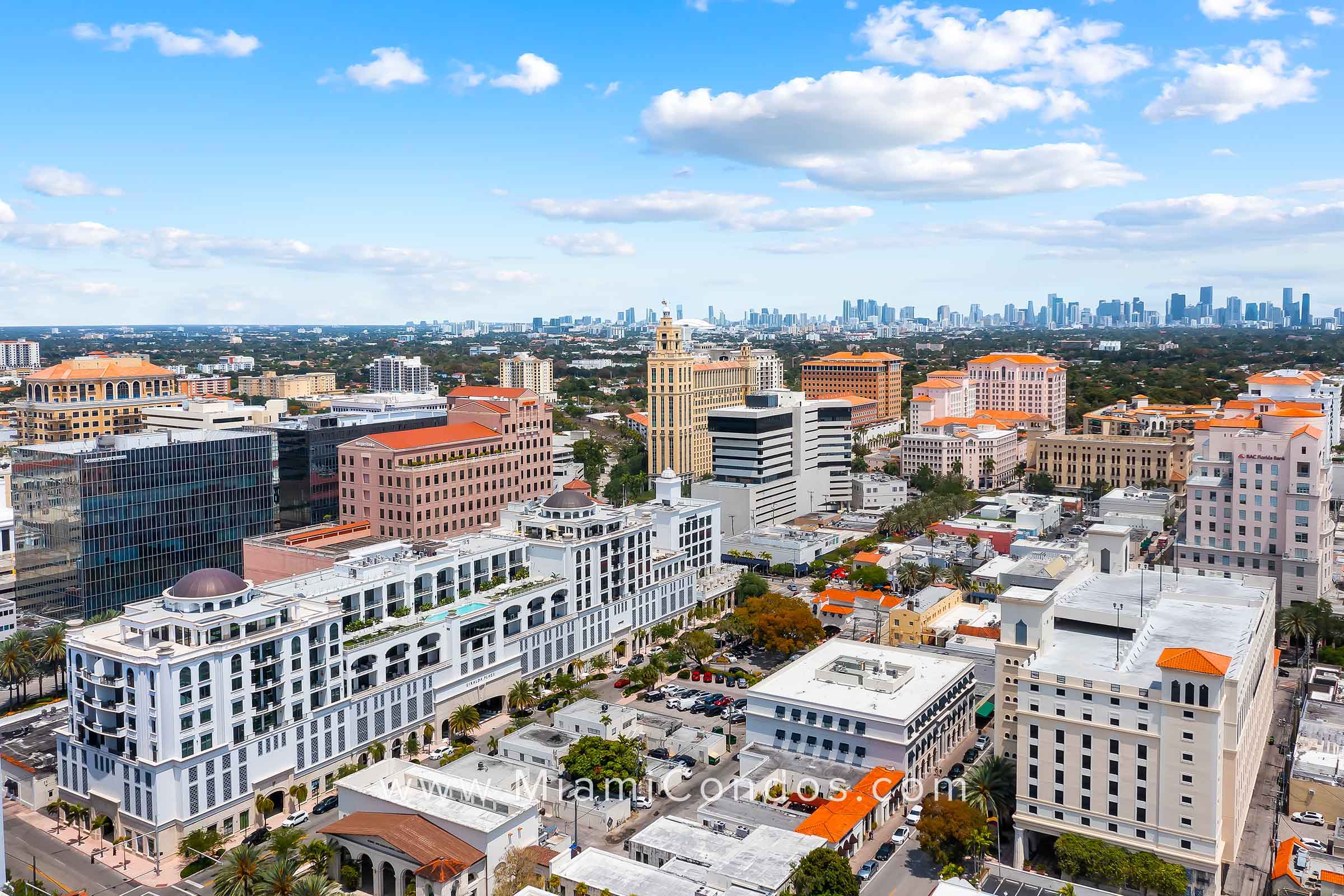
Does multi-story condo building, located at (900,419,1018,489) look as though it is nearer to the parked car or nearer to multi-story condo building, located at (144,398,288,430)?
multi-story condo building, located at (144,398,288,430)

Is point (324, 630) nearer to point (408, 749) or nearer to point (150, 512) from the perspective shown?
point (408, 749)

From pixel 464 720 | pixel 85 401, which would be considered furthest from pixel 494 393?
pixel 464 720

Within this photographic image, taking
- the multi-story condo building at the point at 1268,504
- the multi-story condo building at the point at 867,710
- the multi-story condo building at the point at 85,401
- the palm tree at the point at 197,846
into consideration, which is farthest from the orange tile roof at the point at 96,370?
the multi-story condo building at the point at 1268,504

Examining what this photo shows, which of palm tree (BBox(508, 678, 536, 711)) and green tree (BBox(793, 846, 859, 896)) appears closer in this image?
green tree (BBox(793, 846, 859, 896))

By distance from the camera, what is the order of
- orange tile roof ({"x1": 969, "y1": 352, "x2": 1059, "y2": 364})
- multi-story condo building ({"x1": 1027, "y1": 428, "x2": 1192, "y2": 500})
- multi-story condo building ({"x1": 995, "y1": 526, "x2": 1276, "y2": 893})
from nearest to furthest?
multi-story condo building ({"x1": 995, "y1": 526, "x2": 1276, "y2": 893}), multi-story condo building ({"x1": 1027, "y1": 428, "x2": 1192, "y2": 500}), orange tile roof ({"x1": 969, "y1": 352, "x2": 1059, "y2": 364})

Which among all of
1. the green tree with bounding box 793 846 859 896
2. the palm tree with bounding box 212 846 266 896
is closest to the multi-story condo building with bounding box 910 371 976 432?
the green tree with bounding box 793 846 859 896

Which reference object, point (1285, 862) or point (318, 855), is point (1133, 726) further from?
point (318, 855)

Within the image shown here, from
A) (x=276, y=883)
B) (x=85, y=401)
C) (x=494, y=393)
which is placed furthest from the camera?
(x=85, y=401)
